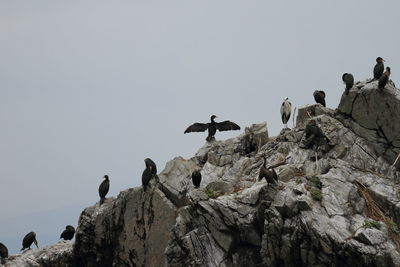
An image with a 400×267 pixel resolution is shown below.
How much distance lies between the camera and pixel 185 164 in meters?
37.3

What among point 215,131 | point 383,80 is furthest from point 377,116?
point 215,131

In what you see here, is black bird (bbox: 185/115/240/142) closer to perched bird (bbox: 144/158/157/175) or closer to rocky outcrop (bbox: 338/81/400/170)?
perched bird (bbox: 144/158/157/175)

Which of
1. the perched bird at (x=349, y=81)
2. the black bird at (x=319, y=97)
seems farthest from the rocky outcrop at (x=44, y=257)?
the perched bird at (x=349, y=81)

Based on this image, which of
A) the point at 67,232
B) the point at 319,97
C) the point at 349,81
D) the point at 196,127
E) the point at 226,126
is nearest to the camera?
the point at 349,81

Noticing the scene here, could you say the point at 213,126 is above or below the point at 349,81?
below

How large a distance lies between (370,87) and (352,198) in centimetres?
808

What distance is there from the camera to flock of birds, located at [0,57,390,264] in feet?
111

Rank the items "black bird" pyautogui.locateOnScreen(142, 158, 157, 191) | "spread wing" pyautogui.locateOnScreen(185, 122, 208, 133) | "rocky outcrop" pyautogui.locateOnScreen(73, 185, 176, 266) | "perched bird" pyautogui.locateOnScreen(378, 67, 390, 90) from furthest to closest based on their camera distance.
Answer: "spread wing" pyautogui.locateOnScreen(185, 122, 208, 133) → "black bird" pyautogui.locateOnScreen(142, 158, 157, 191) → "rocky outcrop" pyautogui.locateOnScreen(73, 185, 176, 266) → "perched bird" pyautogui.locateOnScreen(378, 67, 390, 90)

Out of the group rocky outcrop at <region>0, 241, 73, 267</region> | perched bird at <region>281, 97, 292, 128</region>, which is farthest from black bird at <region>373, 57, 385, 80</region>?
rocky outcrop at <region>0, 241, 73, 267</region>

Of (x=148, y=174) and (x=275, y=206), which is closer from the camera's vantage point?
(x=275, y=206)

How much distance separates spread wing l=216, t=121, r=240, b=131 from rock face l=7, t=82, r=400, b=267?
13.0 ft

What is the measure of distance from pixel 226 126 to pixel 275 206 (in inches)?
638

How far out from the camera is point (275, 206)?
2822 cm

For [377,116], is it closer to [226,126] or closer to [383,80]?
[383,80]
